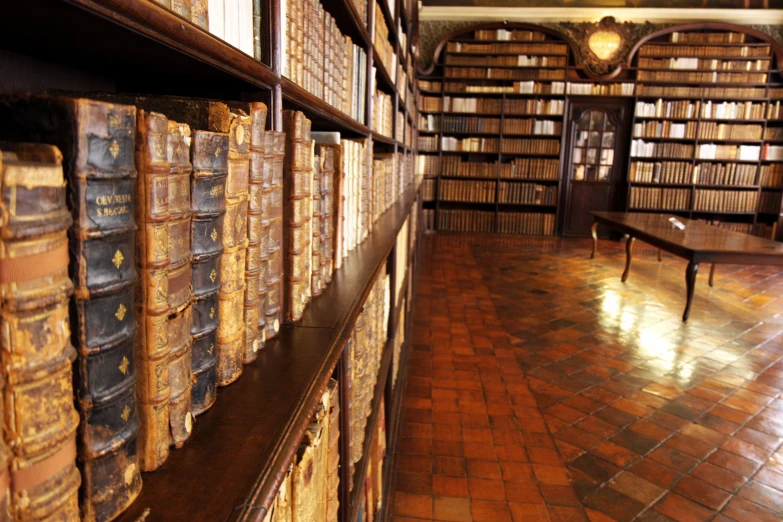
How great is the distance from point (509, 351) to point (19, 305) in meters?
3.44

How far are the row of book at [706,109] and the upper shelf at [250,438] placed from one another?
856cm

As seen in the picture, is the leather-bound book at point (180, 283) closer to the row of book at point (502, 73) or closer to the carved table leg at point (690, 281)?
the carved table leg at point (690, 281)

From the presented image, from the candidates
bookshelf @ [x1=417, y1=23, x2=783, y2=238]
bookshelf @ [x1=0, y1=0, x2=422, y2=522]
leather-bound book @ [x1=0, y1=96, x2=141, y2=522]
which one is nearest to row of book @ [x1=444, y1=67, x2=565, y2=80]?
bookshelf @ [x1=417, y1=23, x2=783, y2=238]

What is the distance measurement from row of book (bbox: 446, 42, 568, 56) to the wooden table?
12.0ft

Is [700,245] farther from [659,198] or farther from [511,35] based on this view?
[511,35]

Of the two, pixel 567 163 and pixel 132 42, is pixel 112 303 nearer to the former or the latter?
pixel 132 42

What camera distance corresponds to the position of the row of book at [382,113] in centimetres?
228

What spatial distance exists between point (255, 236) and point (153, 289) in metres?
0.24

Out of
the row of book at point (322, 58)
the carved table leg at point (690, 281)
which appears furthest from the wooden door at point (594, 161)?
the row of book at point (322, 58)

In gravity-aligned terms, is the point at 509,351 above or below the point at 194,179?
below

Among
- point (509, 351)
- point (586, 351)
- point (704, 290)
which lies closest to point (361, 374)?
point (509, 351)

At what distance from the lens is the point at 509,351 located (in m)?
3.55

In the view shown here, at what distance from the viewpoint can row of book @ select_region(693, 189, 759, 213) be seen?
26.5 ft

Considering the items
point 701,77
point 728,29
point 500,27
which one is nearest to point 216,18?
point 500,27
